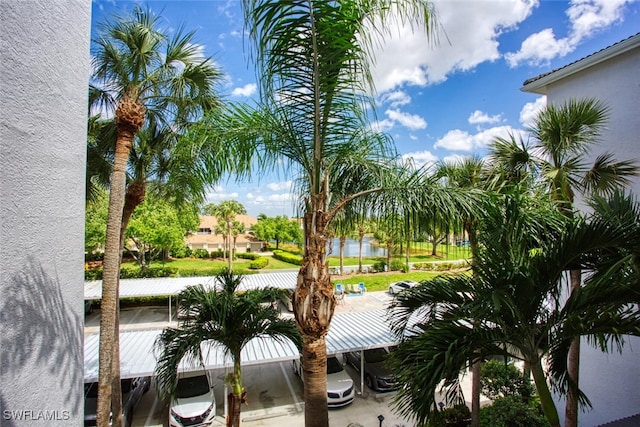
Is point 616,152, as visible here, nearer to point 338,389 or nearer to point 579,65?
point 579,65

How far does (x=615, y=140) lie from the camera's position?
22.0 ft

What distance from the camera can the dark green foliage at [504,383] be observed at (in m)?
7.76

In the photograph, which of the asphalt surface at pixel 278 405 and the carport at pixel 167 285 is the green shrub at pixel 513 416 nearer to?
the asphalt surface at pixel 278 405

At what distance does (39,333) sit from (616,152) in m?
9.76

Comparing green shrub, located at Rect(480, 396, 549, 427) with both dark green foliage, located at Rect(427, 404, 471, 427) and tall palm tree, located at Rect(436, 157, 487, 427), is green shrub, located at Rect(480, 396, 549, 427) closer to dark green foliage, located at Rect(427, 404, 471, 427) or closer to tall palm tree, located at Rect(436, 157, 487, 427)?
tall palm tree, located at Rect(436, 157, 487, 427)

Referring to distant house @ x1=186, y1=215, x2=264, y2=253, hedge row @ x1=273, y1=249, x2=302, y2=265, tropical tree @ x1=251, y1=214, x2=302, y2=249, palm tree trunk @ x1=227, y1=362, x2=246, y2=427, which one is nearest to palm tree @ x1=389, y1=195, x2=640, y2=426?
palm tree trunk @ x1=227, y1=362, x2=246, y2=427

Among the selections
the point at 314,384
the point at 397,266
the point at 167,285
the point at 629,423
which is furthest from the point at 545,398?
the point at 397,266

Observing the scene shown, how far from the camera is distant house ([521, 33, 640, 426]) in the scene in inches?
254

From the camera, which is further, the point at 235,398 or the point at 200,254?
the point at 200,254

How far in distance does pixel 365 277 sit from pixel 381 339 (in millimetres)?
17097

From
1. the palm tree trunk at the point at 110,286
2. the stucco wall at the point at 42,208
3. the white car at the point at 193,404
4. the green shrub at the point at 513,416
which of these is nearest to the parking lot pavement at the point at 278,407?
the white car at the point at 193,404

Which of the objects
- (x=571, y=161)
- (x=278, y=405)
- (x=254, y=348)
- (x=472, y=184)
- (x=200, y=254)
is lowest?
(x=278, y=405)

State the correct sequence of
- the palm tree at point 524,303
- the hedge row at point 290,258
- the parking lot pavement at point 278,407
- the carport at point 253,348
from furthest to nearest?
the hedge row at point 290,258, the parking lot pavement at point 278,407, the carport at point 253,348, the palm tree at point 524,303

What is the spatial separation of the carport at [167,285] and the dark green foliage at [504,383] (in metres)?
8.71
